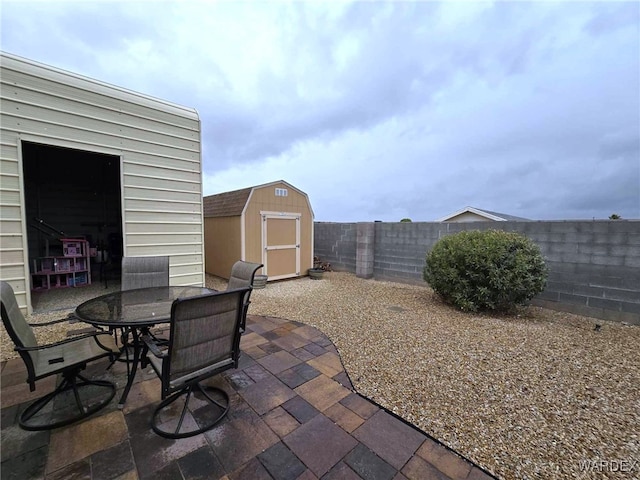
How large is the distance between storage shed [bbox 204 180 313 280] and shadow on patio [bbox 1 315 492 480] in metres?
3.91

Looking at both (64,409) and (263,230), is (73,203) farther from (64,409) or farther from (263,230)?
(64,409)

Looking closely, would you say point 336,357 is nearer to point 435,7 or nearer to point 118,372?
point 118,372

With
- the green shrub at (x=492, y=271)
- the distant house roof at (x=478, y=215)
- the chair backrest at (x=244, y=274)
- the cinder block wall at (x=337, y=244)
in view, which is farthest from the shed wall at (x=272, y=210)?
the distant house roof at (x=478, y=215)

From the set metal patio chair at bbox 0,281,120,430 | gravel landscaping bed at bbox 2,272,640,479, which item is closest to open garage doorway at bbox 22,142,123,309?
gravel landscaping bed at bbox 2,272,640,479

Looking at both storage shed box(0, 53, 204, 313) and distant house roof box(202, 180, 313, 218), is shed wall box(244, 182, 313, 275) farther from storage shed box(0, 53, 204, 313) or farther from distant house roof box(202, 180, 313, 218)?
storage shed box(0, 53, 204, 313)

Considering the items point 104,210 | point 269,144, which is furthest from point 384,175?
point 104,210

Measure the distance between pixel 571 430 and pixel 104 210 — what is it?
968cm

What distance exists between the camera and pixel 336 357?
8.50 feet

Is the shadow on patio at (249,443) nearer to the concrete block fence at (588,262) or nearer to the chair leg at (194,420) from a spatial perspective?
the chair leg at (194,420)

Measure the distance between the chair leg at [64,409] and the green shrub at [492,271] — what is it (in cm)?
444

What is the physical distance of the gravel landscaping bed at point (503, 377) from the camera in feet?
4.89

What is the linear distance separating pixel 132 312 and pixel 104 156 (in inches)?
142

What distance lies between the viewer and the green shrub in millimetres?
3756

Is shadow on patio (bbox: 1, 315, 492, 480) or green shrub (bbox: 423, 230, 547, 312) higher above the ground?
green shrub (bbox: 423, 230, 547, 312)
